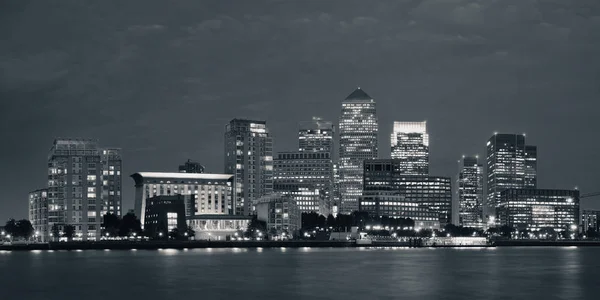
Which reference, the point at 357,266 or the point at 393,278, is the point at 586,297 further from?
the point at 357,266

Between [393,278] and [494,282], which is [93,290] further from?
[494,282]

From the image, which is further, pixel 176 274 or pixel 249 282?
pixel 176 274

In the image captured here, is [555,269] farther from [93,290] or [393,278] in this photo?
[93,290]

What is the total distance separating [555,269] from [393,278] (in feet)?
139

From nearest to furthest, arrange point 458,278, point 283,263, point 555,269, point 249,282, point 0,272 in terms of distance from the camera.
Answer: point 249,282
point 458,278
point 0,272
point 555,269
point 283,263

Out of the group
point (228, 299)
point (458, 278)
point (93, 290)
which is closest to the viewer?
point (228, 299)

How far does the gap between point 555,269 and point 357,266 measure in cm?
3351

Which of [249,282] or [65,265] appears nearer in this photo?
[249,282]

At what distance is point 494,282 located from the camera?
395 ft

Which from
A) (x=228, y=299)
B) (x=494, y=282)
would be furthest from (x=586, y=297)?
(x=228, y=299)

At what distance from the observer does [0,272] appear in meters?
139

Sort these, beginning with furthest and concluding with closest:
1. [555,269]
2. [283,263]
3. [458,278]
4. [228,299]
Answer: [283,263], [555,269], [458,278], [228,299]

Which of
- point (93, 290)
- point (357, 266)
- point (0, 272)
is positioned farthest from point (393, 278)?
point (0, 272)

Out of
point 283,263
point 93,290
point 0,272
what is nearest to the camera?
point 93,290
